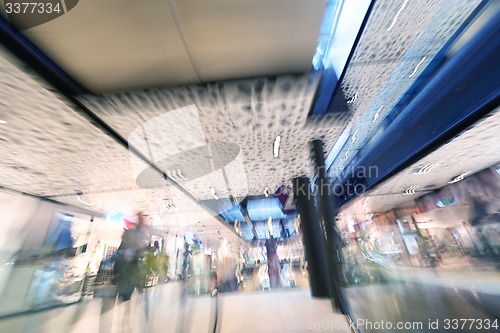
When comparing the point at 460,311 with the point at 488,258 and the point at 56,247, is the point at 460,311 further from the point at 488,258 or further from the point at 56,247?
the point at 56,247

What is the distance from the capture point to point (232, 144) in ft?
12.9

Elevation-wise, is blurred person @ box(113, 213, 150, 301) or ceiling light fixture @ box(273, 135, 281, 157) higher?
ceiling light fixture @ box(273, 135, 281, 157)

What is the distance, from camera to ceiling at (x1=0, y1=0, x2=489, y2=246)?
1850mm

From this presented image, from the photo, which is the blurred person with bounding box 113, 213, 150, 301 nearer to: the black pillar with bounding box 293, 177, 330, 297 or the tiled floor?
the tiled floor

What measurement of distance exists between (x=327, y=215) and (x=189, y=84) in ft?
10.9

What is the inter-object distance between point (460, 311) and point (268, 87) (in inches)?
182

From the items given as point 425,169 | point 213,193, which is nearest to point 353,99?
point 425,169

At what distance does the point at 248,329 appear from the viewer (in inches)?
123

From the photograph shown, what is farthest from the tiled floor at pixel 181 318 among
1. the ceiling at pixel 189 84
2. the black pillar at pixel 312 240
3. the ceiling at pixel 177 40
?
the ceiling at pixel 177 40

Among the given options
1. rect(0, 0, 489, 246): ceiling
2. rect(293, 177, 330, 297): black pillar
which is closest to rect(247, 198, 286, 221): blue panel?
rect(293, 177, 330, 297): black pillar

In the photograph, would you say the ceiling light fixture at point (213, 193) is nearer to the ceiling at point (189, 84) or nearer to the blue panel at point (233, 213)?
the ceiling at point (189, 84)

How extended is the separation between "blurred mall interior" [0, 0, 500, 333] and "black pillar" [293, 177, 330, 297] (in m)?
0.05

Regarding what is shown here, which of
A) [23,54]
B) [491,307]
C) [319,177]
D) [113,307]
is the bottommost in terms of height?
[491,307]

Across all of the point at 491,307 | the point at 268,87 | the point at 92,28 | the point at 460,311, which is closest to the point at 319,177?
the point at 268,87
